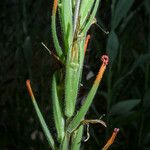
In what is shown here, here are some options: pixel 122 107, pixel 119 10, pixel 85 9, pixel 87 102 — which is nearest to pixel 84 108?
pixel 87 102

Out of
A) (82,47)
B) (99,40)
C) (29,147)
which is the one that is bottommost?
(29,147)

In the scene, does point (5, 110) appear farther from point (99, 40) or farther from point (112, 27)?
point (112, 27)

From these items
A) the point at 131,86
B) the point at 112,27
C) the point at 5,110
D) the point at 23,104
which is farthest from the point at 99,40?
the point at 5,110

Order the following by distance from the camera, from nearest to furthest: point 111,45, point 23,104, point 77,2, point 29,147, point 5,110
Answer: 1. point 77,2
2. point 111,45
3. point 29,147
4. point 23,104
5. point 5,110

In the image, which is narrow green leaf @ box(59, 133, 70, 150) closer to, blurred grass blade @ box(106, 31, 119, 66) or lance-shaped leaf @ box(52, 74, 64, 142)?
lance-shaped leaf @ box(52, 74, 64, 142)

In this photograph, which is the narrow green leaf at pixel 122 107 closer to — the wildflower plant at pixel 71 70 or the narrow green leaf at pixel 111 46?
the narrow green leaf at pixel 111 46

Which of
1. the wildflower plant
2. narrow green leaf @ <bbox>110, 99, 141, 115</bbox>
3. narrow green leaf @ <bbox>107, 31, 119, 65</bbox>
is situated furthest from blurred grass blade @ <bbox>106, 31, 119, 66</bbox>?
the wildflower plant

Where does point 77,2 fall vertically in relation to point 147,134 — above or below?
above
